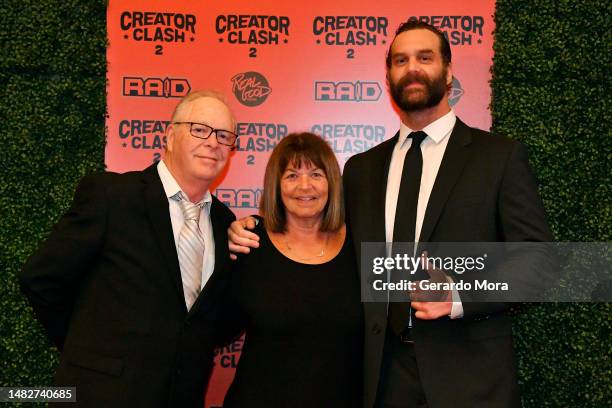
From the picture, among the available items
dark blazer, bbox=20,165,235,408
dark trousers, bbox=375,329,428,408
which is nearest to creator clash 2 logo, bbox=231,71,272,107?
dark blazer, bbox=20,165,235,408

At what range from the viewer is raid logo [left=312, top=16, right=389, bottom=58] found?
11.1 ft

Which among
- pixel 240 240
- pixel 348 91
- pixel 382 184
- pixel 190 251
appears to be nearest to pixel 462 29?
pixel 348 91

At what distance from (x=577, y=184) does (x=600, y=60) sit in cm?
72

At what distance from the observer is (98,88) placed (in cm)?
340

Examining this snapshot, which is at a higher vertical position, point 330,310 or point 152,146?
point 152,146

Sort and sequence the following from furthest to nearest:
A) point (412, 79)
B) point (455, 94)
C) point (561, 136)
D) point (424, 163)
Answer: point (455, 94), point (561, 136), point (412, 79), point (424, 163)

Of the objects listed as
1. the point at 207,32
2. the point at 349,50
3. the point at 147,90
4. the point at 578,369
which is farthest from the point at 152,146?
the point at 578,369

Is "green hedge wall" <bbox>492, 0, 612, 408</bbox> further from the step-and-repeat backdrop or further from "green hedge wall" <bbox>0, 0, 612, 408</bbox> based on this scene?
the step-and-repeat backdrop

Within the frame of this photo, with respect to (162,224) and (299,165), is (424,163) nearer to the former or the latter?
(299,165)

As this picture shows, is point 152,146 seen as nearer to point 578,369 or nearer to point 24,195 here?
point 24,195

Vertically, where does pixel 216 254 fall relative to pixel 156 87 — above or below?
below

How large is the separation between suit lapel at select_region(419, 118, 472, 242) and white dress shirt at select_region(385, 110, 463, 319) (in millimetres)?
41

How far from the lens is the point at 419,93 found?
2506mm

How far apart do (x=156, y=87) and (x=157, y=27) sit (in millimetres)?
362
